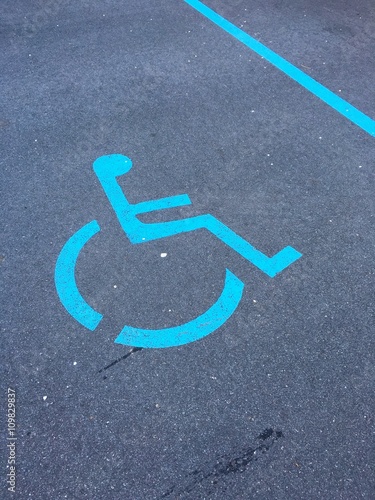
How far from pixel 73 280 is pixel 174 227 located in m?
1.05

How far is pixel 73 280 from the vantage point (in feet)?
13.0

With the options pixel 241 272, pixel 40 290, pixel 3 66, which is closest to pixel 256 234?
pixel 241 272

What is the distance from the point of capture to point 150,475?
2977 millimetres

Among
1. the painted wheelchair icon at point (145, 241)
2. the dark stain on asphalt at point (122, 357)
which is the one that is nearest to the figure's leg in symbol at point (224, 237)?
the painted wheelchair icon at point (145, 241)

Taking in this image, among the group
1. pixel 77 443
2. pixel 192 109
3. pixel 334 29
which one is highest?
pixel 334 29

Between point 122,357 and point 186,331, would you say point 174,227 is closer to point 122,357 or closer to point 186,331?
point 186,331

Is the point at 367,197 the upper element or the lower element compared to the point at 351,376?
upper

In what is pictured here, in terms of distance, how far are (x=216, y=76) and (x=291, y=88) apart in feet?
3.19

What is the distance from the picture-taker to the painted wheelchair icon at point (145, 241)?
3637 mm

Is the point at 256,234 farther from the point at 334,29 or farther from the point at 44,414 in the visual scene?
the point at 334,29

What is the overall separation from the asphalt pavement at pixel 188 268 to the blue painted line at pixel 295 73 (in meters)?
0.05

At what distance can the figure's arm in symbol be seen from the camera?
13.7 ft

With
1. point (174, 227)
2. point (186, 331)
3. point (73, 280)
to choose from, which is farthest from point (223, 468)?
point (174, 227)

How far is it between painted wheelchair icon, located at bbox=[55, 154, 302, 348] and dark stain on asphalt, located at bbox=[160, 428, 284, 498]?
88 centimetres
